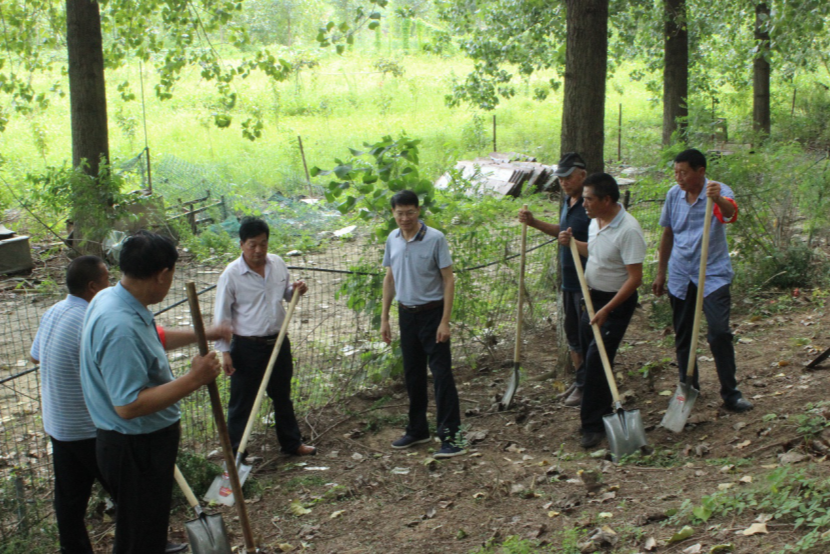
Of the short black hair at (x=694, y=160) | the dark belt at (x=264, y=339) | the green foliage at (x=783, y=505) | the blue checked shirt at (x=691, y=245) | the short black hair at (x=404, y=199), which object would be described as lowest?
the green foliage at (x=783, y=505)

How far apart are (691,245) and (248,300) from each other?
3173 millimetres

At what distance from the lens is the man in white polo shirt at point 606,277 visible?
5008 mm

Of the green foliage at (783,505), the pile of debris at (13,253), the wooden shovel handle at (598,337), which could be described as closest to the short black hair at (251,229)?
the wooden shovel handle at (598,337)

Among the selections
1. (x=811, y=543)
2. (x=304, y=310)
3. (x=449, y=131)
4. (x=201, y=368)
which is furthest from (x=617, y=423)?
(x=449, y=131)

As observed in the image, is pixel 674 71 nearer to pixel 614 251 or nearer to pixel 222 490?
pixel 614 251

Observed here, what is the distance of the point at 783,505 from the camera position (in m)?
3.44

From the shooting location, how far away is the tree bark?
10203mm

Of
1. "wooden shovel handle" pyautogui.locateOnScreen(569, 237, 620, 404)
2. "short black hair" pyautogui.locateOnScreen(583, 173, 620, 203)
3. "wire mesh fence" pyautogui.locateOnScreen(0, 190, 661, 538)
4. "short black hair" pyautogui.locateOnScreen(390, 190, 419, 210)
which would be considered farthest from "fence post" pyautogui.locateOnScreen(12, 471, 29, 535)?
"short black hair" pyautogui.locateOnScreen(583, 173, 620, 203)

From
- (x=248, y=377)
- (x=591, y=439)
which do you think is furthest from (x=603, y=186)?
(x=248, y=377)

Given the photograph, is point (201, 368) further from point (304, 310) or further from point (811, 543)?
point (304, 310)

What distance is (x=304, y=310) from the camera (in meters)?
8.91

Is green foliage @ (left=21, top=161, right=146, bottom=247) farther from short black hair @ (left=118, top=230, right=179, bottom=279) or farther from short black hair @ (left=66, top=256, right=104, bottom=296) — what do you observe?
short black hair @ (left=118, top=230, right=179, bottom=279)

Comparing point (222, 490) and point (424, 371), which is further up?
point (424, 371)

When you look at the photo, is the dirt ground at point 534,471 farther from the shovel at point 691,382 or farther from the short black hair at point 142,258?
the short black hair at point 142,258
